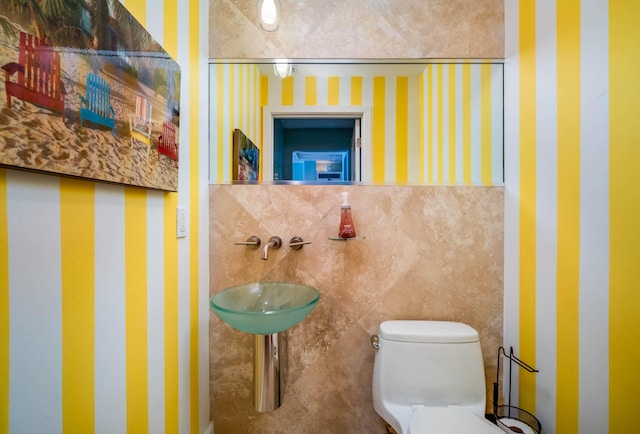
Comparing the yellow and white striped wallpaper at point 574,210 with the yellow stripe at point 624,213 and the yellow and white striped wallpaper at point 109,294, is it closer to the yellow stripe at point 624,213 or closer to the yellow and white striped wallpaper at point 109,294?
the yellow stripe at point 624,213

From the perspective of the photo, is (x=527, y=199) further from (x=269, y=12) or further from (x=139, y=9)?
(x=139, y=9)

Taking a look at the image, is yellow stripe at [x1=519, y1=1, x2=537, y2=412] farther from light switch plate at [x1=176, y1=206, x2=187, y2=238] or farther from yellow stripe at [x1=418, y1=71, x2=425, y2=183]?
light switch plate at [x1=176, y1=206, x2=187, y2=238]

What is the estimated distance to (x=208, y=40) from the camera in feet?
4.11

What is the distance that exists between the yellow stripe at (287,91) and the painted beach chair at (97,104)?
81 centimetres

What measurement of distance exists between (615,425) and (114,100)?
1.77 meters

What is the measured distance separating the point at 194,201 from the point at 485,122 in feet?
4.89

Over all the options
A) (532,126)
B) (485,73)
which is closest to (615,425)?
(532,126)

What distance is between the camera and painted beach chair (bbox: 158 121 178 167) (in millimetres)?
846

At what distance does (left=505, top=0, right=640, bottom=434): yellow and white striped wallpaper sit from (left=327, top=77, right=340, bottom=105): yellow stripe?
0.84 metres

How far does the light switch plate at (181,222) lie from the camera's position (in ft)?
3.28

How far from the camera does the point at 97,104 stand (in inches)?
23.5

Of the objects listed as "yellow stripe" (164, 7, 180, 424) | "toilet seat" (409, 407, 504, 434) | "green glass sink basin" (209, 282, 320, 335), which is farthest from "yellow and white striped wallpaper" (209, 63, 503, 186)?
"toilet seat" (409, 407, 504, 434)

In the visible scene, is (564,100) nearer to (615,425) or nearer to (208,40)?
(615,425)

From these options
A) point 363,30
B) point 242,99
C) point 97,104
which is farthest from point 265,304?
point 363,30
